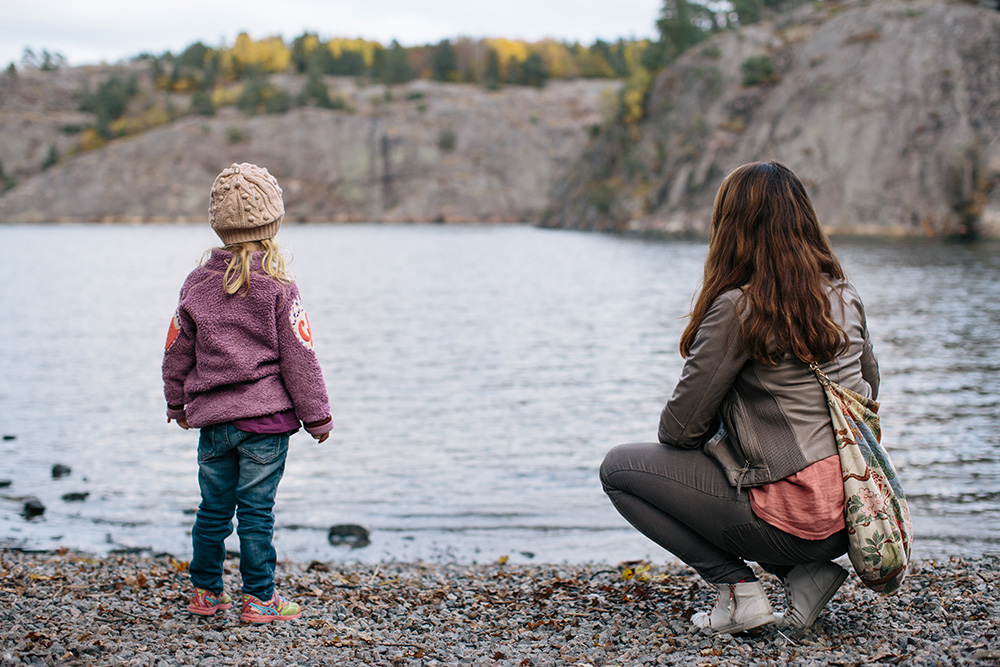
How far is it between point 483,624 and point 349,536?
3.24m

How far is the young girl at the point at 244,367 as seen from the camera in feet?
14.2

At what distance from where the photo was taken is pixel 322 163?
4503 inches

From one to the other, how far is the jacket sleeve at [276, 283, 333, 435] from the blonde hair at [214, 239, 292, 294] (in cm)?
11


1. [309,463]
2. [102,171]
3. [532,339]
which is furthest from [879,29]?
[102,171]

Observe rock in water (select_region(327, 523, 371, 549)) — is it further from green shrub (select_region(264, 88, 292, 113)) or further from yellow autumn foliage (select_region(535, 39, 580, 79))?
yellow autumn foliage (select_region(535, 39, 580, 79))

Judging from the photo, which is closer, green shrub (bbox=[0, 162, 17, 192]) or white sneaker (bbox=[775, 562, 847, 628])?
white sneaker (bbox=[775, 562, 847, 628])

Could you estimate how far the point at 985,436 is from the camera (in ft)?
34.2

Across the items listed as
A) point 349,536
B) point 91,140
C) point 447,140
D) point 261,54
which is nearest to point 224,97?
point 91,140

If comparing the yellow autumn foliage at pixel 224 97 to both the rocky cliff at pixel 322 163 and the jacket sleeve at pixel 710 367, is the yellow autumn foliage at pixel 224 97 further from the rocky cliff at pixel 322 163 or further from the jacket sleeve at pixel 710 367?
the jacket sleeve at pixel 710 367

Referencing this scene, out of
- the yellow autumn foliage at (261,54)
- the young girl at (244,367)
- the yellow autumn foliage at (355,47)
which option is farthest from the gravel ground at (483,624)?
the yellow autumn foliage at (355,47)

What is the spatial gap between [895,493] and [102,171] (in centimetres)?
11926

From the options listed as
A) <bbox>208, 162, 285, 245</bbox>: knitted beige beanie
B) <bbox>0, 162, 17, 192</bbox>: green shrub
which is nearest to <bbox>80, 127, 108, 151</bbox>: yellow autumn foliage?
<bbox>0, 162, 17, 192</bbox>: green shrub

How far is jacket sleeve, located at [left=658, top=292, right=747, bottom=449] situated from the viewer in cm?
377

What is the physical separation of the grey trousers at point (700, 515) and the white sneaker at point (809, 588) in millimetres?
75
